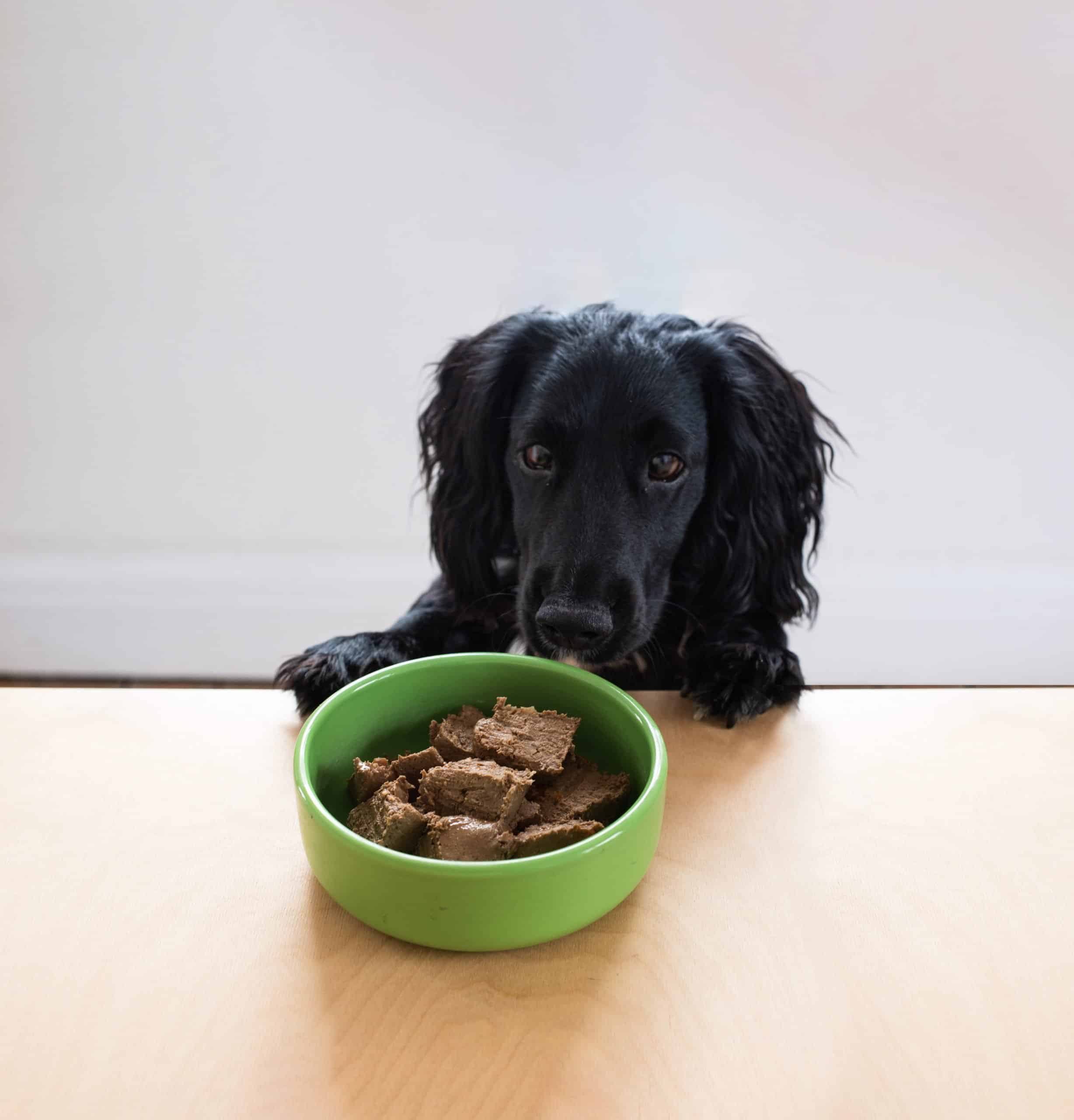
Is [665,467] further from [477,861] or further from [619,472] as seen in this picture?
[477,861]

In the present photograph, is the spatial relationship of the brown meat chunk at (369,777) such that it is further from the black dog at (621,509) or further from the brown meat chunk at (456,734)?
the black dog at (621,509)

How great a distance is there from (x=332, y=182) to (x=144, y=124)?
1.39 feet

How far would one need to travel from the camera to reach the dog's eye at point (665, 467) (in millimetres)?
1202

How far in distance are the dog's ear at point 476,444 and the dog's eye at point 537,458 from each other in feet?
0.38

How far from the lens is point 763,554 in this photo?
1.34m

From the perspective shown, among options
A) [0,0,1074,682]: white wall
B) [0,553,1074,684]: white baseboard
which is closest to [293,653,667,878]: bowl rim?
[0,0,1074,682]: white wall

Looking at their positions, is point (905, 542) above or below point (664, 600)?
below

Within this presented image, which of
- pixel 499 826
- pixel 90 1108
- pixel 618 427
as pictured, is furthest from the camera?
pixel 618 427

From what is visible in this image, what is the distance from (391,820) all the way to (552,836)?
0.44 ft

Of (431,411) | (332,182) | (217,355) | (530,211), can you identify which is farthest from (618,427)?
(217,355)

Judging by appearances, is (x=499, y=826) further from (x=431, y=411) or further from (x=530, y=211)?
(x=530, y=211)

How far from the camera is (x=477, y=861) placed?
0.75 metres

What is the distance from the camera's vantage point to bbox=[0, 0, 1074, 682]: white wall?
187 cm

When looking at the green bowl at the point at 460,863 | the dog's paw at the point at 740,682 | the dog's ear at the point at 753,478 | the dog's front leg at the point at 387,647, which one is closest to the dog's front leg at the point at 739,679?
the dog's paw at the point at 740,682
